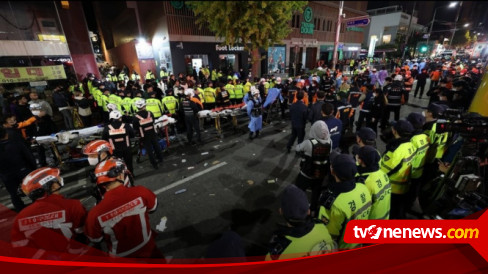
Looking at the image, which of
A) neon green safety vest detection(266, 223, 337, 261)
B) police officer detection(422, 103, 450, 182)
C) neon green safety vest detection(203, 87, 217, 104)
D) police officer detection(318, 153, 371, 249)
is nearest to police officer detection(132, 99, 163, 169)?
neon green safety vest detection(203, 87, 217, 104)

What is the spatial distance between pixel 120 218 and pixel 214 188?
10.5ft

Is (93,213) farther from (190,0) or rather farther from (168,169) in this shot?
(168,169)

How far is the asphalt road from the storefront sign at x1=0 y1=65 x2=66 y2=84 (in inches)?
80.6

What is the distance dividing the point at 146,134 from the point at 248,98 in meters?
3.93

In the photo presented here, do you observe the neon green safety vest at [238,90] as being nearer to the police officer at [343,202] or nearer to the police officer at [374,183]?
the police officer at [374,183]

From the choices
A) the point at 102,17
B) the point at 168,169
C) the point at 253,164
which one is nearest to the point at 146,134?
the point at 168,169

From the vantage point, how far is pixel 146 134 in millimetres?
6160

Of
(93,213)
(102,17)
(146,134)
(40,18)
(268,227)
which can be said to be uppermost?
(40,18)

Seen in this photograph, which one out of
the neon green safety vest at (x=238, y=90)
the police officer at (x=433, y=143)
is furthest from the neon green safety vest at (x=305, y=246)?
the neon green safety vest at (x=238, y=90)

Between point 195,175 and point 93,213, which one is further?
point 195,175

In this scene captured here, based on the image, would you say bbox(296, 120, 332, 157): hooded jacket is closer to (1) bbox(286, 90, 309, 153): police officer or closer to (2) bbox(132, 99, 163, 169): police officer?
(1) bbox(286, 90, 309, 153): police officer

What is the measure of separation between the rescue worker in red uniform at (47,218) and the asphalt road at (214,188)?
4.93ft

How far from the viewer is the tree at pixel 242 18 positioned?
4.61 feet

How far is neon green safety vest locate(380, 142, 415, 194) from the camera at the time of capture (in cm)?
322
